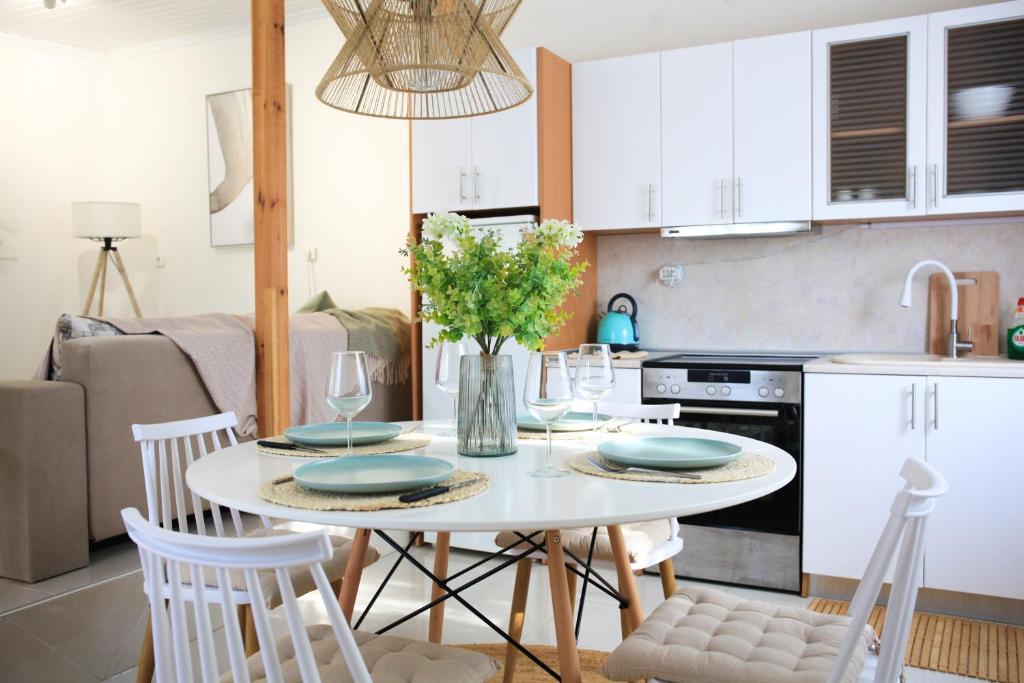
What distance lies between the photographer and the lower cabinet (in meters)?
2.86

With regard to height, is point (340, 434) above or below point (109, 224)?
below

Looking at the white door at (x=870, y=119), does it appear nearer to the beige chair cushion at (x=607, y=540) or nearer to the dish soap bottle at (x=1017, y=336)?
the dish soap bottle at (x=1017, y=336)

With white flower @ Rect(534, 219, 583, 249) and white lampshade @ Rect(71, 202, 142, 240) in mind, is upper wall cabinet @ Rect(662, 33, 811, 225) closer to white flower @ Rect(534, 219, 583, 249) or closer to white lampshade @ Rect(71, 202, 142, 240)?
white flower @ Rect(534, 219, 583, 249)

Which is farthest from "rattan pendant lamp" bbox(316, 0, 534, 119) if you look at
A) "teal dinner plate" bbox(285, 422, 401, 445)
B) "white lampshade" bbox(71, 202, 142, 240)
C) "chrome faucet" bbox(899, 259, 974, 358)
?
"white lampshade" bbox(71, 202, 142, 240)

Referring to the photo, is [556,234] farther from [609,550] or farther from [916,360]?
[916,360]

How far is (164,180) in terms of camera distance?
6070 mm

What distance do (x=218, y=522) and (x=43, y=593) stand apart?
1174 mm

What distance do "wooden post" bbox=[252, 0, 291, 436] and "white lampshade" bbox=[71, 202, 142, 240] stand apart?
2756mm

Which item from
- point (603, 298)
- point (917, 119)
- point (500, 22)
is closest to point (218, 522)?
point (500, 22)

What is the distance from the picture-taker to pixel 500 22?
195cm

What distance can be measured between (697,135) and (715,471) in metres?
2.19

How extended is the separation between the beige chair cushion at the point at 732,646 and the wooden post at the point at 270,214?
2.38 meters

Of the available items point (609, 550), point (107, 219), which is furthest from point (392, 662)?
point (107, 219)

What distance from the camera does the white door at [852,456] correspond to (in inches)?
118
